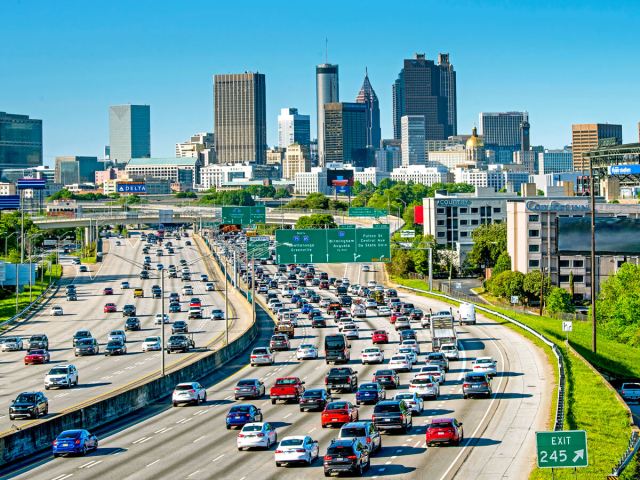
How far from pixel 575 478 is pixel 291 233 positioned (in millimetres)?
75895

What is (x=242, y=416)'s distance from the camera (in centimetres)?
5091

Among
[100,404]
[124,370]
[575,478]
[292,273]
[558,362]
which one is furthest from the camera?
[292,273]

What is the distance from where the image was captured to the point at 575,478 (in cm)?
3594

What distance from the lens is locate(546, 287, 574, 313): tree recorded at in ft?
409

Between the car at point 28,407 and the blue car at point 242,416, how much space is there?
27.5 ft

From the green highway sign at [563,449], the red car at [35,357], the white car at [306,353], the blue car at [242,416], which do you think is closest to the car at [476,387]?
the blue car at [242,416]

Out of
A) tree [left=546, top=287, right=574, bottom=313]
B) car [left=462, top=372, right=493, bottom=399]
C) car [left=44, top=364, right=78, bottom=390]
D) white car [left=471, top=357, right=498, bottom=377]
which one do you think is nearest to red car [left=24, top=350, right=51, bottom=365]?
car [left=44, top=364, right=78, bottom=390]

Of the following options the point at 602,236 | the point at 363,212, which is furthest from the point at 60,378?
the point at 363,212

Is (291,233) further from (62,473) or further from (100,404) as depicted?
(62,473)

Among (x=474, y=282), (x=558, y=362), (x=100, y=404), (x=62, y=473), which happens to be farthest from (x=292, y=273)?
(x=62, y=473)

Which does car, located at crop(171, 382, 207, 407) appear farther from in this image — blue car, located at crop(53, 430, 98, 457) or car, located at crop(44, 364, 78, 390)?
blue car, located at crop(53, 430, 98, 457)

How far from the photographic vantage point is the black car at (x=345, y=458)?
38.6 m

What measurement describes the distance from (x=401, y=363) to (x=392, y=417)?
900 inches

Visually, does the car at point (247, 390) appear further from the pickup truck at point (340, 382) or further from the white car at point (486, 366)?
the white car at point (486, 366)
